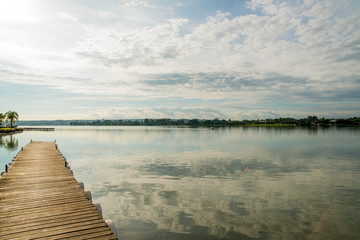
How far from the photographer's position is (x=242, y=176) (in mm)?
23281

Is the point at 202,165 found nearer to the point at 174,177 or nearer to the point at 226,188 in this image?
the point at 174,177

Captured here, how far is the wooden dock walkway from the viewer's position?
818 centimetres

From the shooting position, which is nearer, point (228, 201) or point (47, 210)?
point (47, 210)

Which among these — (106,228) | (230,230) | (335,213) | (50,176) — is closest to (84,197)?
(106,228)

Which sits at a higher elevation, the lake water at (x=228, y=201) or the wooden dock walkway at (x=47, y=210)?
the wooden dock walkway at (x=47, y=210)

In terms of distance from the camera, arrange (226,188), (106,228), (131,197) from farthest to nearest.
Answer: (226,188) < (131,197) < (106,228)

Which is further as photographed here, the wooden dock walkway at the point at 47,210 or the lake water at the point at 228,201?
the lake water at the point at 228,201

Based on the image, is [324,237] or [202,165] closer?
[324,237]

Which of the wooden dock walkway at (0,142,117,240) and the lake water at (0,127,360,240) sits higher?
the wooden dock walkway at (0,142,117,240)

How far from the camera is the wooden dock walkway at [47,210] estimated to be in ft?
26.8

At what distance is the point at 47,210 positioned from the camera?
10.3m

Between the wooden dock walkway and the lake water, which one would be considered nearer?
the wooden dock walkway

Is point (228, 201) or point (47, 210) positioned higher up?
point (47, 210)

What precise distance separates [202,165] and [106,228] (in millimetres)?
21512
